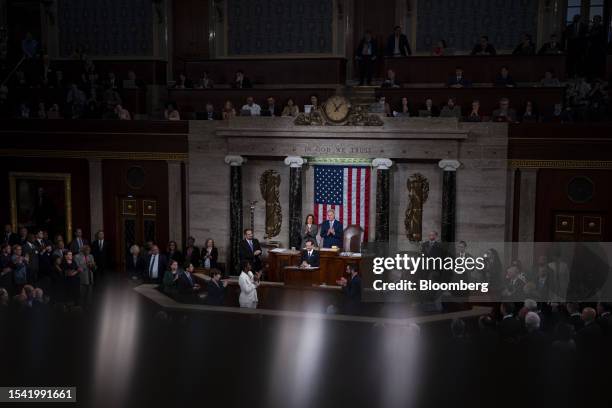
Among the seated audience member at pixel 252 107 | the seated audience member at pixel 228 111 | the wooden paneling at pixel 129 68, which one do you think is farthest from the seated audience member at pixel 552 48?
the wooden paneling at pixel 129 68

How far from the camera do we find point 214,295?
15.3 m

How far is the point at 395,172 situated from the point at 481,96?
2.99 m

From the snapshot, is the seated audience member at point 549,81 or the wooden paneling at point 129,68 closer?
the seated audience member at point 549,81

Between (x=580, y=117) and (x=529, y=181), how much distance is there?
74.0 inches

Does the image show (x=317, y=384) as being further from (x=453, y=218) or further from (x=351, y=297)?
(x=453, y=218)

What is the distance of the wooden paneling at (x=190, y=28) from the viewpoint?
25234mm

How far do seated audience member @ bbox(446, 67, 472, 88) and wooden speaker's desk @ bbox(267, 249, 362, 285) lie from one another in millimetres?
5314

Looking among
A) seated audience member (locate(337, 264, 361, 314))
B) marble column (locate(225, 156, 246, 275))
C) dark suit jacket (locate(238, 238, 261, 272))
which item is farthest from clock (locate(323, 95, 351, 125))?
seated audience member (locate(337, 264, 361, 314))

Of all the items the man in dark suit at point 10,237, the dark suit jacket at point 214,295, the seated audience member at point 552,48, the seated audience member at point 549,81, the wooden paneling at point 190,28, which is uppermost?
the wooden paneling at point 190,28

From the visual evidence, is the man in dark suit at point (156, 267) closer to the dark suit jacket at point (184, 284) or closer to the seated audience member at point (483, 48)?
the dark suit jacket at point (184, 284)

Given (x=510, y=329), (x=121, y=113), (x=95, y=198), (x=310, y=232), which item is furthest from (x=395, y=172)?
(x=95, y=198)

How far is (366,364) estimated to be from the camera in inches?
459

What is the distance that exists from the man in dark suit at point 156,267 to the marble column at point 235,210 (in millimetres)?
2182

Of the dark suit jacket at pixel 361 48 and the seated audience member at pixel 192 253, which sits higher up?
the dark suit jacket at pixel 361 48
